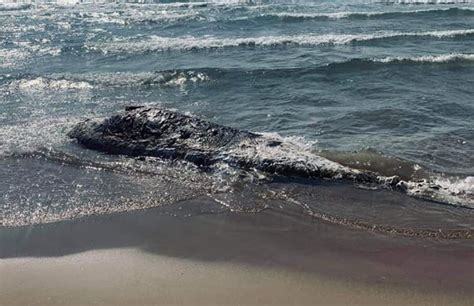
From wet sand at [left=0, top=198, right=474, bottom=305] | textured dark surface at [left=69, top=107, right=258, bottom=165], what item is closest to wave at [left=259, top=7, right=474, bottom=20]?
textured dark surface at [left=69, top=107, right=258, bottom=165]

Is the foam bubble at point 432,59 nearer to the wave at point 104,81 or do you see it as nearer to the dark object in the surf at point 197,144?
the wave at point 104,81

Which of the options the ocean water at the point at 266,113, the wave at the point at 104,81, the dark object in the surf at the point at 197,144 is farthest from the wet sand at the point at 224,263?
the wave at the point at 104,81

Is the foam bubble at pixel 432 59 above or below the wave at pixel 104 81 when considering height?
above

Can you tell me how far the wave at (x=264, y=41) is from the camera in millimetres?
20297

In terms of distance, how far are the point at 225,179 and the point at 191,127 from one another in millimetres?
1468

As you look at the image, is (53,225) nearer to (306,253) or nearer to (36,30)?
(306,253)

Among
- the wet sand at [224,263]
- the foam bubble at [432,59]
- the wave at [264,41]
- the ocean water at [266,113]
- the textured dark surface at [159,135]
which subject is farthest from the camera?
the wave at [264,41]

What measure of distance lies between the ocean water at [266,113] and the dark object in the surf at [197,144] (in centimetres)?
23

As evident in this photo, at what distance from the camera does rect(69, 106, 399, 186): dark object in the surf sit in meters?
6.91

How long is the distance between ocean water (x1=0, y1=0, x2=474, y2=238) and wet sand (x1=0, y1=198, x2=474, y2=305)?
1.11 feet

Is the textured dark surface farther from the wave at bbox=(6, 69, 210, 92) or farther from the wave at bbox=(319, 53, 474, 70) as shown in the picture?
the wave at bbox=(319, 53, 474, 70)

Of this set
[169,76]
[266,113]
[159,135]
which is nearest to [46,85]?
[169,76]

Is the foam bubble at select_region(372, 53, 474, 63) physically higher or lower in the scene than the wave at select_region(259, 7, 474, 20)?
lower

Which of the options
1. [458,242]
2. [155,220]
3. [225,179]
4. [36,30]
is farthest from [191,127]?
[36,30]
